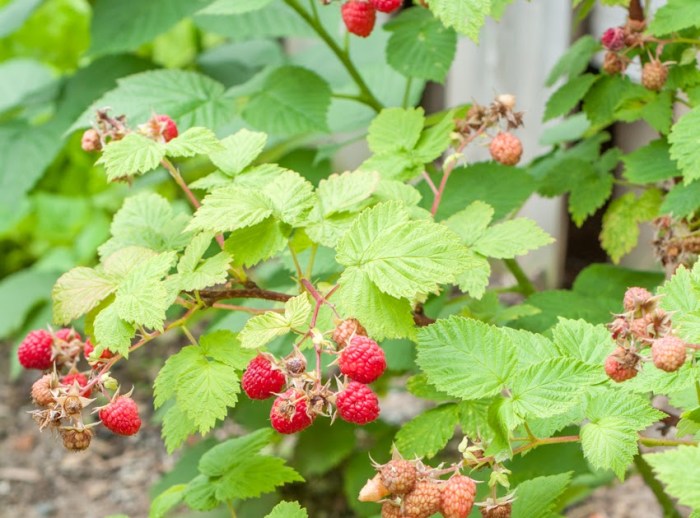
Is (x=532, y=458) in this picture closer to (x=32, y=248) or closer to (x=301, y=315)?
(x=301, y=315)

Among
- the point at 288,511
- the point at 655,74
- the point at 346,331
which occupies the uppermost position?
the point at 655,74

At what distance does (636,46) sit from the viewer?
1.21m

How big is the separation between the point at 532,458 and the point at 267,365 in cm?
94

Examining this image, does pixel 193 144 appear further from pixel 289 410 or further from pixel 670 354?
pixel 670 354

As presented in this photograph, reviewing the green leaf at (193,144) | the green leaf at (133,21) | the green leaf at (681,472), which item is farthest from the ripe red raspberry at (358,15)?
the green leaf at (133,21)

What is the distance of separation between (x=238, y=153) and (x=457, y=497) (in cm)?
47

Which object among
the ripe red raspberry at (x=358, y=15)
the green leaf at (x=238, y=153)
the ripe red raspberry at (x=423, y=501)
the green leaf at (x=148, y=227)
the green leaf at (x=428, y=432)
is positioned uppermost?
the ripe red raspberry at (x=358, y=15)

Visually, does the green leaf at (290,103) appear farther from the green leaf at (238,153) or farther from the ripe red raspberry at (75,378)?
the ripe red raspberry at (75,378)

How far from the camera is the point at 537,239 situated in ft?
3.37

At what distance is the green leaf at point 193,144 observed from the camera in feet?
3.13

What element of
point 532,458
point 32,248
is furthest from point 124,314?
point 32,248

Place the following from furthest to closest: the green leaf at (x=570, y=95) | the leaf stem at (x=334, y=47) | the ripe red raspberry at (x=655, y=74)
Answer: the leaf stem at (x=334, y=47), the green leaf at (x=570, y=95), the ripe red raspberry at (x=655, y=74)

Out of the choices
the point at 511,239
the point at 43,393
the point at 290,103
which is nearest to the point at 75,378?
the point at 43,393

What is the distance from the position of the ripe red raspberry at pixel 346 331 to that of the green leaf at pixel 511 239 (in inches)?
9.4
